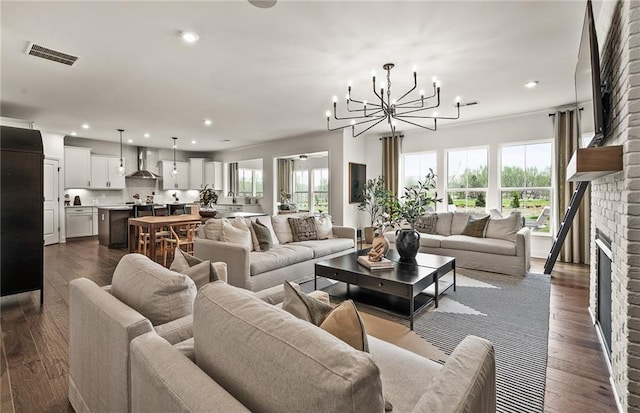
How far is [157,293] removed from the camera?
1435mm

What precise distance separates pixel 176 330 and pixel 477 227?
4.95 m

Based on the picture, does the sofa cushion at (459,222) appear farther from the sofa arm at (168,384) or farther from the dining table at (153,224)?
the sofa arm at (168,384)

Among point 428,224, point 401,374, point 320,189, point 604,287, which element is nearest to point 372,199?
point 428,224

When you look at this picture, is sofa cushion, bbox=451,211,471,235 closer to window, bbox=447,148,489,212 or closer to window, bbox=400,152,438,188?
window, bbox=447,148,489,212

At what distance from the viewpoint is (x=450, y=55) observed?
327 centimetres

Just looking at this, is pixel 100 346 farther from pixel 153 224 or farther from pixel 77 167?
pixel 77 167

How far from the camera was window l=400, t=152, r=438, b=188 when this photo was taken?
6.89 metres

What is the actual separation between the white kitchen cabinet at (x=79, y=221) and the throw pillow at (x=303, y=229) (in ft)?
20.8

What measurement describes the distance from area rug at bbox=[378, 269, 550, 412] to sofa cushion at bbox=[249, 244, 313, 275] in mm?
1197

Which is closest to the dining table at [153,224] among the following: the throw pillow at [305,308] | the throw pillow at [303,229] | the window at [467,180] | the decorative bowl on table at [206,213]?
the decorative bowl on table at [206,213]

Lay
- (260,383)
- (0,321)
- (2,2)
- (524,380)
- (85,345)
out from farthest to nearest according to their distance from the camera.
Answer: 1. (0,321)
2. (2,2)
3. (524,380)
4. (85,345)
5. (260,383)

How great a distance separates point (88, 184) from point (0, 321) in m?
6.25

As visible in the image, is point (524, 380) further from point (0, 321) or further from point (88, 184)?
point (88, 184)

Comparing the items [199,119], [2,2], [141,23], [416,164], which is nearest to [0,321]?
[2,2]
